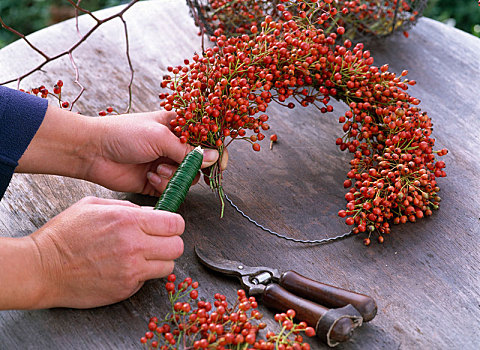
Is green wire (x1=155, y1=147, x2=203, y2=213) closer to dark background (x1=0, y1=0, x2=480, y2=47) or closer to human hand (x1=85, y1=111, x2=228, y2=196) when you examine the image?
human hand (x1=85, y1=111, x2=228, y2=196)

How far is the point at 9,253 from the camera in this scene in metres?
0.90

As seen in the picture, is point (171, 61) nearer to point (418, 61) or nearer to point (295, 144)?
point (295, 144)

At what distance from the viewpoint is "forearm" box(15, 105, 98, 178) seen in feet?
3.65

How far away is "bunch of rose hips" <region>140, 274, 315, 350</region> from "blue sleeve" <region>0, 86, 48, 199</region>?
0.40 meters

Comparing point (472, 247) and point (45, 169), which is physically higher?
point (472, 247)

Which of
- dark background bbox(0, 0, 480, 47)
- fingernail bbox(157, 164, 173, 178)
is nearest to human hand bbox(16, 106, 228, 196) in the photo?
fingernail bbox(157, 164, 173, 178)

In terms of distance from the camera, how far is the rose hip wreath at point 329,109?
1077 mm

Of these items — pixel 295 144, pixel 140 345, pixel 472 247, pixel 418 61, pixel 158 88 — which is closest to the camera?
pixel 140 345

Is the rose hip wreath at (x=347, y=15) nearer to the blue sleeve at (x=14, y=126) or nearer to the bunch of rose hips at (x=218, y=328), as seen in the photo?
the blue sleeve at (x=14, y=126)

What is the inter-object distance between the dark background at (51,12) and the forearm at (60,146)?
2028 mm

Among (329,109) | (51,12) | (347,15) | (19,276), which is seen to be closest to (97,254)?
(19,276)

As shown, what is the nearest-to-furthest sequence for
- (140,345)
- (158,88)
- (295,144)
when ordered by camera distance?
(140,345), (295,144), (158,88)

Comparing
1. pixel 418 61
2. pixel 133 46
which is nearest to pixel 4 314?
pixel 133 46

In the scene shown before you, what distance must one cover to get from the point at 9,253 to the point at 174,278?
0.92 feet
